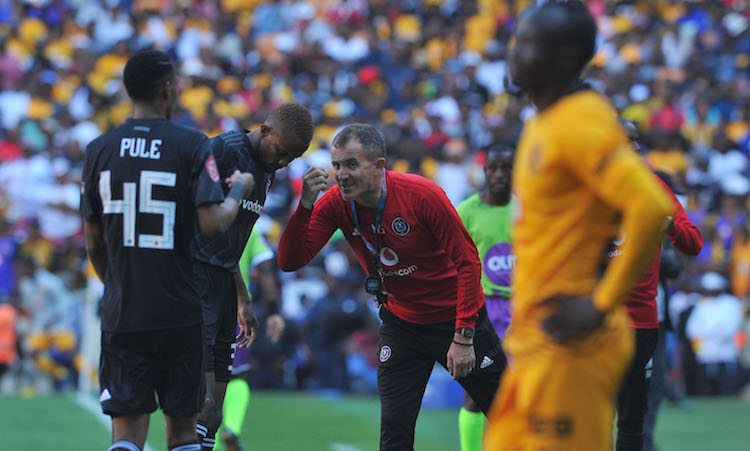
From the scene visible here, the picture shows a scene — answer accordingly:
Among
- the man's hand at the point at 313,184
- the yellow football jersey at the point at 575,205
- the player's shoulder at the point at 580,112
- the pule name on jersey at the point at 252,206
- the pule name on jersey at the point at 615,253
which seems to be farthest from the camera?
the pule name on jersey at the point at 615,253

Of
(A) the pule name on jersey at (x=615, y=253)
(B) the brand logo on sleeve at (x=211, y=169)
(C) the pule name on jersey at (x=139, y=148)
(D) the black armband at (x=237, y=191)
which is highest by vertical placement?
(C) the pule name on jersey at (x=139, y=148)

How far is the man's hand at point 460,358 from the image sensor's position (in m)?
5.80

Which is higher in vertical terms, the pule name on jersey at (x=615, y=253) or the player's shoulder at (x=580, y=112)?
the player's shoulder at (x=580, y=112)

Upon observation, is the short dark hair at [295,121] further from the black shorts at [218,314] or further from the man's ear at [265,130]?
the black shorts at [218,314]

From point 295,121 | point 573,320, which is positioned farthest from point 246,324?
point 573,320

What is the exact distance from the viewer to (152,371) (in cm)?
517

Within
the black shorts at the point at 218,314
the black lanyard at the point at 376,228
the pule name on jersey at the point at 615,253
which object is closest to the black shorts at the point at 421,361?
the black lanyard at the point at 376,228

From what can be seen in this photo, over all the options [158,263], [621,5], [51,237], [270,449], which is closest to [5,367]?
[51,237]

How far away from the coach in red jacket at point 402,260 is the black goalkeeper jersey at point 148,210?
3.33ft

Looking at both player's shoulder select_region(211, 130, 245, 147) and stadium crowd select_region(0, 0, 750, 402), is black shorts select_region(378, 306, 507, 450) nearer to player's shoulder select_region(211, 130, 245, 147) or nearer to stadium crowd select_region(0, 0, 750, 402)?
player's shoulder select_region(211, 130, 245, 147)

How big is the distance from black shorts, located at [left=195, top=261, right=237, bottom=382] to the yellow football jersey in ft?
9.80

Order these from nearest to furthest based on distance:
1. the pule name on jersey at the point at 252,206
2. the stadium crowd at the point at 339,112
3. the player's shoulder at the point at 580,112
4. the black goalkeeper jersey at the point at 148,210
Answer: the player's shoulder at the point at 580,112 → the black goalkeeper jersey at the point at 148,210 → the pule name on jersey at the point at 252,206 → the stadium crowd at the point at 339,112

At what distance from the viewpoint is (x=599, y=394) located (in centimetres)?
362

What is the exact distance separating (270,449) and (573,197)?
7.56 meters
